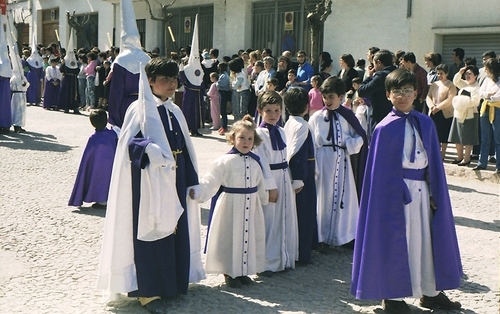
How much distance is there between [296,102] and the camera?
5.73 m

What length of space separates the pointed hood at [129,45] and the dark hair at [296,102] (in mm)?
2033

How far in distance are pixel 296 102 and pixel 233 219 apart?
127 centimetres

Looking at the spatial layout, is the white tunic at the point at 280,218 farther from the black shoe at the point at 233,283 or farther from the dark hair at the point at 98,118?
the dark hair at the point at 98,118

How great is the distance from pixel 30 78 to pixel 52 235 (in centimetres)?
1546

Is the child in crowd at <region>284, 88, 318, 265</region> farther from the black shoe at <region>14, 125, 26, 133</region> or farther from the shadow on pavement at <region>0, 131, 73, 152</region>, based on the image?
the black shoe at <region>14, 125, 26, 133</region>

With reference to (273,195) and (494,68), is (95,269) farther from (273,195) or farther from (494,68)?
(494,68)

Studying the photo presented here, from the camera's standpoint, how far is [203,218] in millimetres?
7141

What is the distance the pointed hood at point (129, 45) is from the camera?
7.14m

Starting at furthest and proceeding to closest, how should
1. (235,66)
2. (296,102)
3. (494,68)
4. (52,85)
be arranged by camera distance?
(52,85), (235,66), (494,68), (296,102)

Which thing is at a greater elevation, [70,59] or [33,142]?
[70,59]

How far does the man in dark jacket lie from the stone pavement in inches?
59.9

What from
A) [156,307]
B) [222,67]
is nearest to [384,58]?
[156,307]

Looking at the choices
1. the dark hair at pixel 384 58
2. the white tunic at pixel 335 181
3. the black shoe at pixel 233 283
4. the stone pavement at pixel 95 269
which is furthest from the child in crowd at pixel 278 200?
the dark hair at pixel 384 58

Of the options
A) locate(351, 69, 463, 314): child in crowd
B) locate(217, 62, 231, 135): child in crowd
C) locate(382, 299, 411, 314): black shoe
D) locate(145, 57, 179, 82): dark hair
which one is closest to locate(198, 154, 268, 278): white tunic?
locate(145, 57, 179, 82): dark hair
